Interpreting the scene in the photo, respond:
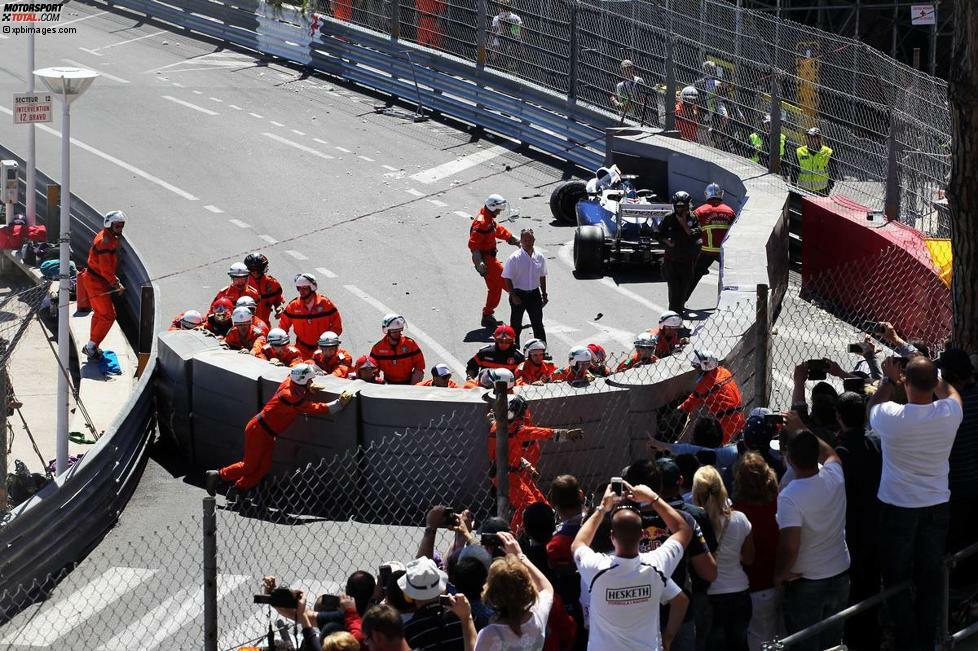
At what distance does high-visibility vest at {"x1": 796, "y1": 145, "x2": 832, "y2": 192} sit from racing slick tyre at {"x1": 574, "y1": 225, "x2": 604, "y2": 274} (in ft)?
8.84

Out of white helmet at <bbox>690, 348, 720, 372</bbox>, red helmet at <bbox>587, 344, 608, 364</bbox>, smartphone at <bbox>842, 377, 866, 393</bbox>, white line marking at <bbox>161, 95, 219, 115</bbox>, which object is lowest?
red helmet at <bbox>587, 344, 608, 364</bbox>

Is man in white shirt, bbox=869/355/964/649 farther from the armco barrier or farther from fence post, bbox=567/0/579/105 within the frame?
fence post, bbox=567/0/579/105

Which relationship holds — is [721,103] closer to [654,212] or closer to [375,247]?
[654,212]

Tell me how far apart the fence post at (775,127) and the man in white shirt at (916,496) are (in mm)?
11386

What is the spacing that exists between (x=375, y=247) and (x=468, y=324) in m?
3.41

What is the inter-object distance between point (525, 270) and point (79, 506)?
21.4 feet

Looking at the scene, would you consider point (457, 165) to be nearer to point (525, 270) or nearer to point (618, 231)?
point (618, 231)

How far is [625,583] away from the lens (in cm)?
685

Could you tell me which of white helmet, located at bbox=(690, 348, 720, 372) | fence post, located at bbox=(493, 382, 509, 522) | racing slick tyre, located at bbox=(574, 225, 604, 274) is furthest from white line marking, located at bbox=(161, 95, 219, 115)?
fence post, located at bbox=(493, 382, 509, 522)

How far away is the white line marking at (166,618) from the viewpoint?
10219mm

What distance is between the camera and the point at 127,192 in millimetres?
23297

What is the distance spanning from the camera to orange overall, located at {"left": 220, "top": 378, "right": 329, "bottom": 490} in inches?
503

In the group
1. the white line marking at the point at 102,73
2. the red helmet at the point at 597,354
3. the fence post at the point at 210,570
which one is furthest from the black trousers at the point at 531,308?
the white line marking at the point at 102,73

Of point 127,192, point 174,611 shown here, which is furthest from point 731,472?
point 127,192
